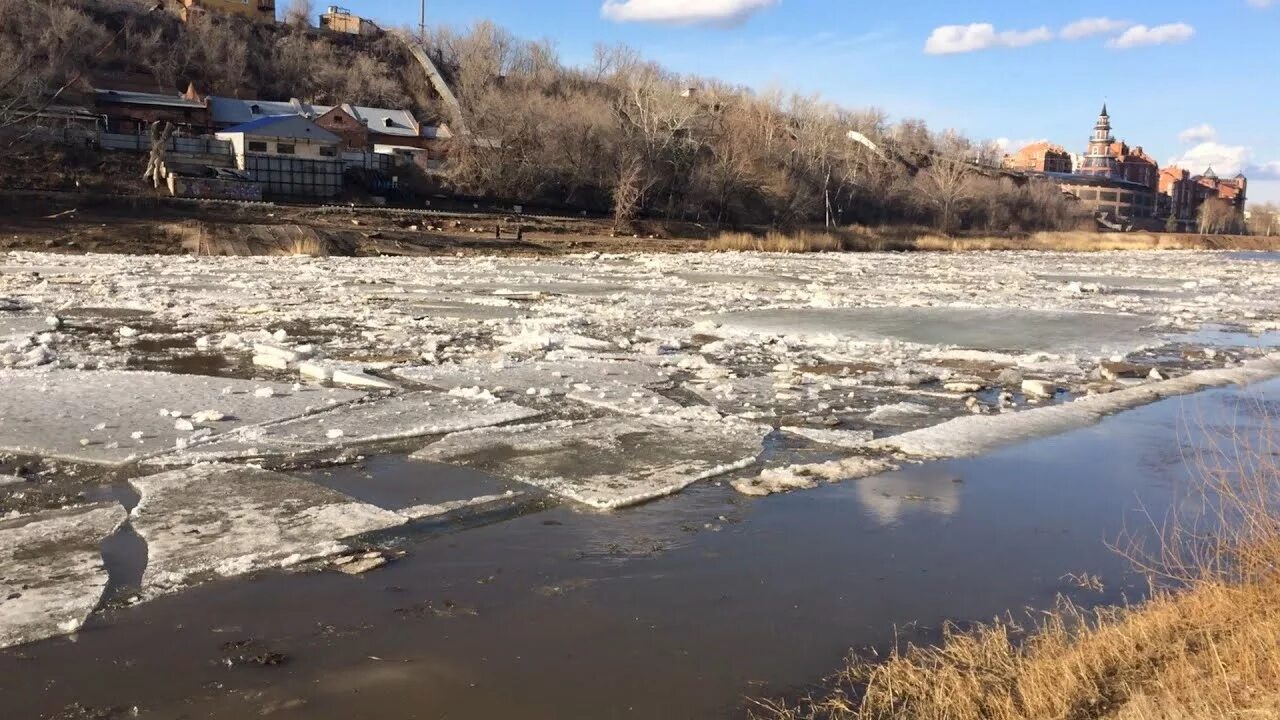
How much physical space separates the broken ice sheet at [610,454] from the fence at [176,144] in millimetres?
44835

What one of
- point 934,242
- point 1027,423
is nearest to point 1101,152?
point 934,242

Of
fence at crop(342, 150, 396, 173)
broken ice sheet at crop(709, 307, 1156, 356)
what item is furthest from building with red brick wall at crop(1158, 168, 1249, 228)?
broken ice sheet at crop(709, 307, 1156, 356)

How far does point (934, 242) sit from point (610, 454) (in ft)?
166

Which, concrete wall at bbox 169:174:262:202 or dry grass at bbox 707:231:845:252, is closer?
concrete wall at bbox 169:174:262:202

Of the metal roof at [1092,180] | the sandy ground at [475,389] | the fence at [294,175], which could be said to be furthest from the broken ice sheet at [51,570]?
the metal roof at [1092,180]

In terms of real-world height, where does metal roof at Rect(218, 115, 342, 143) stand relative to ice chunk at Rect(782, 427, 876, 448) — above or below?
above

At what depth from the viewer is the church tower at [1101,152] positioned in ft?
512

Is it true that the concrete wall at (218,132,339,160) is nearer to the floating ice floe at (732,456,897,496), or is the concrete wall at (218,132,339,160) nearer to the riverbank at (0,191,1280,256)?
the riverbank at (0,191,1280,256)

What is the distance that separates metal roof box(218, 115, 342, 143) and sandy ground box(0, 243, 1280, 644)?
28116 mm

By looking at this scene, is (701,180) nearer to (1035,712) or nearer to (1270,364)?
(1270,364)

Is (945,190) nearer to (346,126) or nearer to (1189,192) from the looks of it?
(346,126)

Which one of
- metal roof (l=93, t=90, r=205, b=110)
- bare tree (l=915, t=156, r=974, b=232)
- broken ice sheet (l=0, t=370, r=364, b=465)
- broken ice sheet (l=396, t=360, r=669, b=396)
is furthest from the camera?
bare tree (l=915, t=156, r=974, b=232)

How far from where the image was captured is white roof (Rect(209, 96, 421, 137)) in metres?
58.3

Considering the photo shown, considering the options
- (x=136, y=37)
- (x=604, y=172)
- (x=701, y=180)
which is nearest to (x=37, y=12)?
(x=136, y=37)
